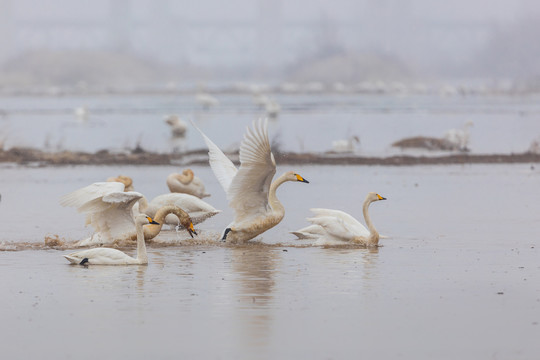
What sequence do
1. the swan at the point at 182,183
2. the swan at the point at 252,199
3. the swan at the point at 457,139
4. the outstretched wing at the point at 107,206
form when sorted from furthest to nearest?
the swan at the point at 457,139 → the swan at the point at 182,183 → the swan at the point at 252,199 → the outstretched wing at the point at 107,206

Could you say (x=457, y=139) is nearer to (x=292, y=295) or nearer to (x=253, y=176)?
(x=253, y=176)

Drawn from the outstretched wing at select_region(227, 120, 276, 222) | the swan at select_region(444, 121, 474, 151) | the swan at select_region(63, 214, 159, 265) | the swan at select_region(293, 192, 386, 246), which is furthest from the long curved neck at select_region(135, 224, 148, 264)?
the swan at select_region(444, 121, 474, 151)

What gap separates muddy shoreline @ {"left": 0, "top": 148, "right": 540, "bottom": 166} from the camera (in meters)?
22.8

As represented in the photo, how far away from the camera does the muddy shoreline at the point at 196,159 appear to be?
22.8 metres

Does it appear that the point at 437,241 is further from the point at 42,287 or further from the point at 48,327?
the point at 48,327

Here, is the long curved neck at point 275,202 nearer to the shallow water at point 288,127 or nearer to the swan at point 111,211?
the swan at point 111,211

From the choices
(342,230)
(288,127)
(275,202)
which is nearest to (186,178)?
(275,202)

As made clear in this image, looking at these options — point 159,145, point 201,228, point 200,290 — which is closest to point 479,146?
point 159,145

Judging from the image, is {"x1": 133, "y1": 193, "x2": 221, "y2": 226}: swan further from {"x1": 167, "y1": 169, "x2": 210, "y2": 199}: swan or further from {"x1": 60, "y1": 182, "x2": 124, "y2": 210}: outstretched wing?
{"x1": 167, "y1": 169, "x2": 210, "y2": 199}: swan

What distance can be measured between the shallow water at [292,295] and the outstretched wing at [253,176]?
419 millimetres

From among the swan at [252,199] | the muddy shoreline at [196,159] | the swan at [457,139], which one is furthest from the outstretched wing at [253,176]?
the swan at [457,139]

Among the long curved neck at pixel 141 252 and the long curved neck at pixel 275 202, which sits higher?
the long curved neck at pixel 275 202

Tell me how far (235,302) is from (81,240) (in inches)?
164

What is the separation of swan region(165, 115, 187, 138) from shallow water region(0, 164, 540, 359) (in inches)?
697
